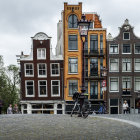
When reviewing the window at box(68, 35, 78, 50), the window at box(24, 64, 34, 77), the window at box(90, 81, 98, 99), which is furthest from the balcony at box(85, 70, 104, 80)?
the window at box(24, 64, 34, 77)

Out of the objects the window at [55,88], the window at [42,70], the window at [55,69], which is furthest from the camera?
the window at [55,69]

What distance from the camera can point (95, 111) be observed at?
5028 centimetres

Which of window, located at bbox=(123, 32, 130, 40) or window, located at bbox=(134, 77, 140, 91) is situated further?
window, located at bbox=(123, 32, 130, 40)

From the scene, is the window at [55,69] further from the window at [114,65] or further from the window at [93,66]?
the window at [114,65]

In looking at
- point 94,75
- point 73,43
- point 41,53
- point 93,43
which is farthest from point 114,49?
point 41,53

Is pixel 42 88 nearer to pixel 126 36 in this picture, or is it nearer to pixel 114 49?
pixel 114 49

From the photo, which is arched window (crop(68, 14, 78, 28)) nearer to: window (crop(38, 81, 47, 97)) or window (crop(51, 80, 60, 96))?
window (crop(51, 80, 60, 96))

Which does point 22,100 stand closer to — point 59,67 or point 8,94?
point 59,67

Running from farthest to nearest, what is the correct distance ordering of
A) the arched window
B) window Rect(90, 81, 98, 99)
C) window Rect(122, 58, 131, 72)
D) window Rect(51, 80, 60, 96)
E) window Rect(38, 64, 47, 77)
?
the arched window < window Rect(90, 81, 98, 99) < window Rect(122, 58, 131, 72) < window Rect(51, 80, 60, 96) < window Rect(38, 64, 47, 77)

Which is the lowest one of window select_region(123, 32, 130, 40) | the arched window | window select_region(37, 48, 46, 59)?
window select_region(37, 48, 46, 59)

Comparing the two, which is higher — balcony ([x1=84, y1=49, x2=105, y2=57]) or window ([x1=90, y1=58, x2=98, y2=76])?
balcony ([x1=84, y1=49, x2=105, y2=57])

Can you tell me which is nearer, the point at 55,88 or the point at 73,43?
the point at 55,88

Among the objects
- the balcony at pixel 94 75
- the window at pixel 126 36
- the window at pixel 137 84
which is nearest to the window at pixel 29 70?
the balcony at pixel 94 75

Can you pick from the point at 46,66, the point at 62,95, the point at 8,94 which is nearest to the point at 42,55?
the point at 46,66
